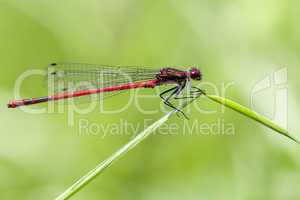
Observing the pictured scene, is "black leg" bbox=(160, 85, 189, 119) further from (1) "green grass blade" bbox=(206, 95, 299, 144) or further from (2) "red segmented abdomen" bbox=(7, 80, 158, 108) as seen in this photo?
(1) "green grass blade" bbox=(206, 95, 299, 144)

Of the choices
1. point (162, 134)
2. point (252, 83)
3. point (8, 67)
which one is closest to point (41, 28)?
point (8, 67)

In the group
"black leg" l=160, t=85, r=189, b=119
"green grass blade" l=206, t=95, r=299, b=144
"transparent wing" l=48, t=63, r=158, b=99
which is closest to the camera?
"green grass blade" l=206, t=95, r=299, b=144

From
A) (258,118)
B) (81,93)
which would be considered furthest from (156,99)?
(258,118)

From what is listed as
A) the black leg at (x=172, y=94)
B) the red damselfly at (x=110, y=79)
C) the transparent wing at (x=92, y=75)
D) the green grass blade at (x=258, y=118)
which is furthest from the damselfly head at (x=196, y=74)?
the green grass blade at (x=258, y=118)

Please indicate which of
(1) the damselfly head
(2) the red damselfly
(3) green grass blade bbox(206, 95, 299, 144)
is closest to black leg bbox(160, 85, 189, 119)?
(2) the red damselfly

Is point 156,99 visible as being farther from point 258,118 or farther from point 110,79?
point 258,118

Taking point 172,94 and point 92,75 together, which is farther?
point 92,75

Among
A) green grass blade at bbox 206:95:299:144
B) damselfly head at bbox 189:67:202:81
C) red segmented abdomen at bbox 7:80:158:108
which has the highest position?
damselfly head at bbox 189:67:202:81

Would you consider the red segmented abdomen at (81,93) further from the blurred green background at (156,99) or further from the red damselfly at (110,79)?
the blurred green background at (156,99)
